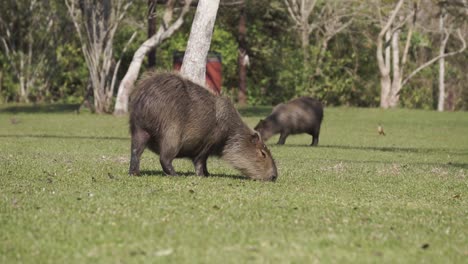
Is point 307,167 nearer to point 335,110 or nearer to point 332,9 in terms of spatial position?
point 335,110

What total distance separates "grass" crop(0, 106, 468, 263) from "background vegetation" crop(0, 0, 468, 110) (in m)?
26.5

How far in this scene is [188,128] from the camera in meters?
11.9

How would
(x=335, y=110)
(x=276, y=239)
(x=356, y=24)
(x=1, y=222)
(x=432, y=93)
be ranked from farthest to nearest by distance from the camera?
1. (x=432, y=93)
2. (x=356, y=24)
3. (x=335, y=110)
4. (x=1, y=222)
5. (x=276, y=239)

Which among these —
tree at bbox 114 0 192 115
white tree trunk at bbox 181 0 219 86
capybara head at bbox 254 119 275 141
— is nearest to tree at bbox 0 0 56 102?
tree at bbox 114 0 192 115

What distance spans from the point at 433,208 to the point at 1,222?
463cm

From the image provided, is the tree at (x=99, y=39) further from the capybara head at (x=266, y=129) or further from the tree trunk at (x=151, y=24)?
the capybara head at (x=266, y=129)

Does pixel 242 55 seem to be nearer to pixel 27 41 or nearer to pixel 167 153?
pixel 27 41

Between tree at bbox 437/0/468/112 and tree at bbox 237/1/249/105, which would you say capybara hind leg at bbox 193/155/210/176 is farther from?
tree at bbox 437/0/468/112

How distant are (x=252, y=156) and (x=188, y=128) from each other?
1.06 m

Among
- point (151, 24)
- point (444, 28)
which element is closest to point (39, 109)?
point (151, 24)

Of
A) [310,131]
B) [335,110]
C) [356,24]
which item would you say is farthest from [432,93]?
[310,131]

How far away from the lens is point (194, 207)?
358 inches

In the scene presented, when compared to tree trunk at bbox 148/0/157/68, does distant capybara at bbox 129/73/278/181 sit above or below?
above

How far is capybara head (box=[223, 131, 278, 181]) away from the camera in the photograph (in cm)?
1247
